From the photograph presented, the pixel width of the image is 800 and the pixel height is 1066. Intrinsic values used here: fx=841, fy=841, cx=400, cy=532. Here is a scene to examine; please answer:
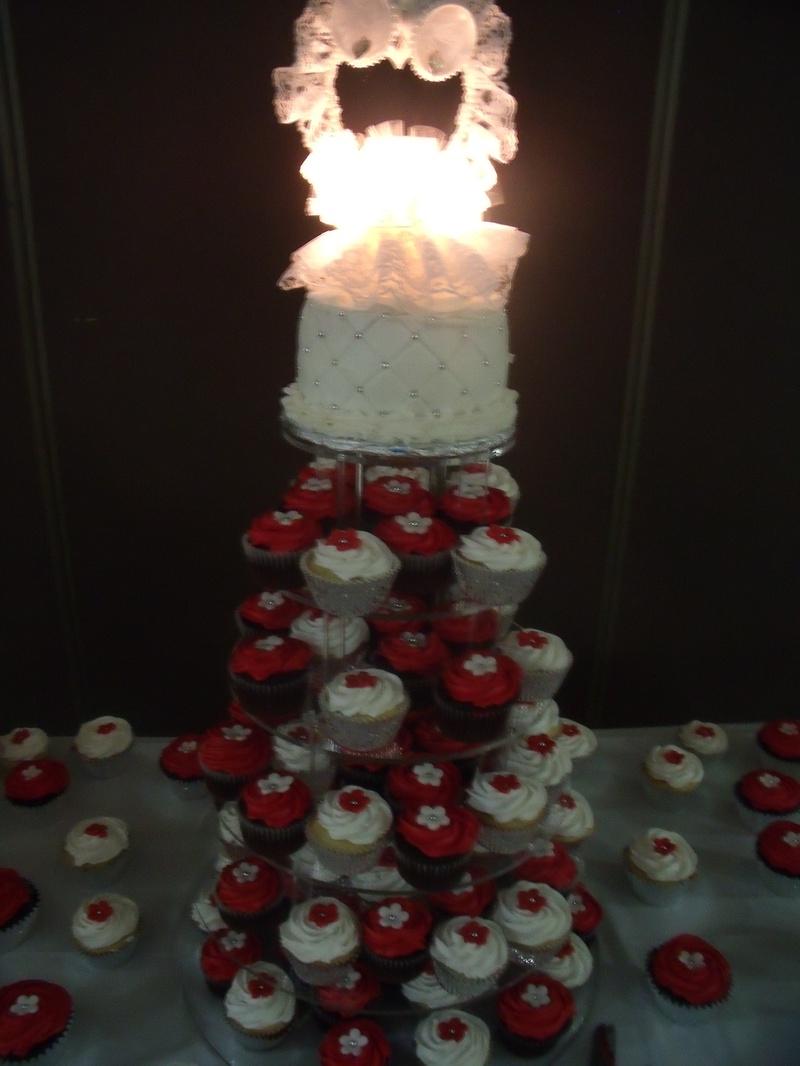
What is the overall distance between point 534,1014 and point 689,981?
0.37 m

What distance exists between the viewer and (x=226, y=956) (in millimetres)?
1839

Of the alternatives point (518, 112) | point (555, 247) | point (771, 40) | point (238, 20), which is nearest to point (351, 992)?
point (555, 247)

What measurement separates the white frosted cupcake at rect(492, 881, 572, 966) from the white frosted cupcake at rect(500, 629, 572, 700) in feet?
1.42

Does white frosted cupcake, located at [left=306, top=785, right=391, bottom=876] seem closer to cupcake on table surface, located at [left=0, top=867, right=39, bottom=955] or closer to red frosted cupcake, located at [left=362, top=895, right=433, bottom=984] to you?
red frosted cupcake, located at [left=362, top=895, right=433, bottom=984]

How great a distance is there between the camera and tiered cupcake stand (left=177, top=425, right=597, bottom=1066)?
1724 millimetres

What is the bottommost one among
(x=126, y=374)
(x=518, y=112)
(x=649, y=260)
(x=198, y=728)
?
(x=198, y=728)

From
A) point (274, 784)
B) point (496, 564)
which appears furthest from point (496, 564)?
point (274, 784)

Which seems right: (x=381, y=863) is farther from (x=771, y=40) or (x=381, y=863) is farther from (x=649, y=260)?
(x=771, y=40)

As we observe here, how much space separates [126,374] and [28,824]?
1311 mm

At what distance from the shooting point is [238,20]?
6.84ft

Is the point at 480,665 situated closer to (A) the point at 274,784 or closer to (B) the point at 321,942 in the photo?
(A) the point at 274,784

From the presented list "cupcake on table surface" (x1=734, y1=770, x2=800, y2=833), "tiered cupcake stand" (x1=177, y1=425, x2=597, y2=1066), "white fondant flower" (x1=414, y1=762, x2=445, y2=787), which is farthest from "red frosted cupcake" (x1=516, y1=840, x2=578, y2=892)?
"cupcake on table surface" (x1=734, y1=770, x2=800, y2=833)

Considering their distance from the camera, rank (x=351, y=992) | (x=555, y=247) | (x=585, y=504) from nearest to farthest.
A: (x=351, y=992), (x=555, y=247), (x=585, y=504)

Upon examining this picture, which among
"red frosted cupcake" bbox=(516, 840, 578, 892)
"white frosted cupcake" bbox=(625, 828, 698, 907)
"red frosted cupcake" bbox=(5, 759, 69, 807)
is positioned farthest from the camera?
"red frosted cupcake" bbox=(5, 759, 69, 807)
